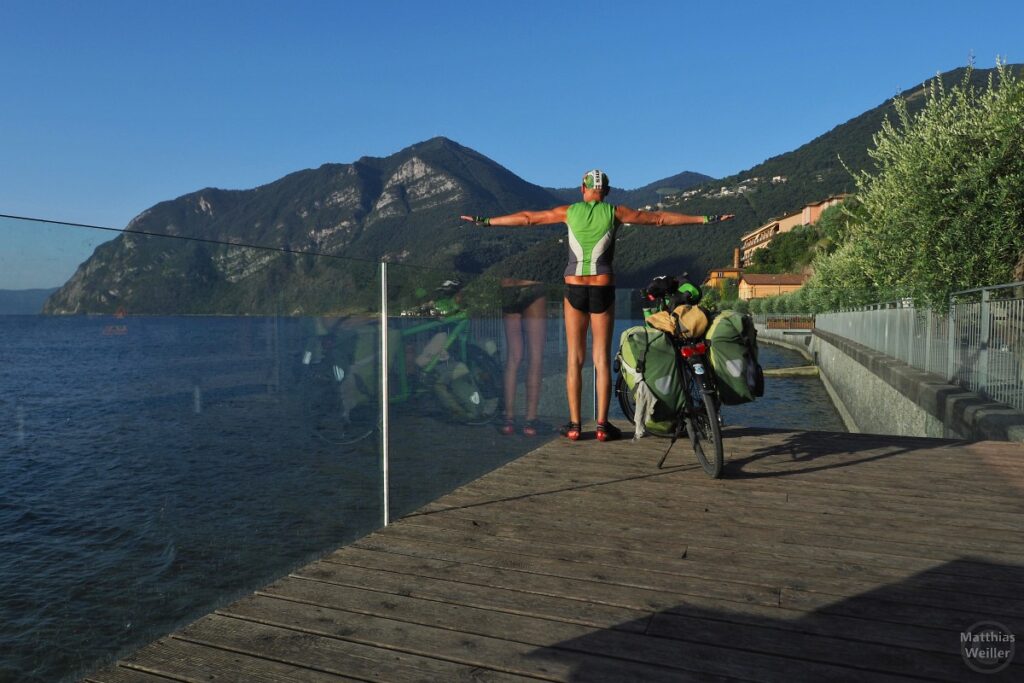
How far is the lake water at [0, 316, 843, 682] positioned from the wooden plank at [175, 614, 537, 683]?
0.60 m

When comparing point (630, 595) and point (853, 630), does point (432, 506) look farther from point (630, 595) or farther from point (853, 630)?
point (853, 630)

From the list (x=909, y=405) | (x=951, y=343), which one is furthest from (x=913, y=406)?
(x=951, y=343)

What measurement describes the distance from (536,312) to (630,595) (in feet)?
14.7

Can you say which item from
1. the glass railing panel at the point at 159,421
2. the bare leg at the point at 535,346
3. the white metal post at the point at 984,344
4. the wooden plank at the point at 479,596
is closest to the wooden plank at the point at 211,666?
the glass railing panel at the point at 159,421

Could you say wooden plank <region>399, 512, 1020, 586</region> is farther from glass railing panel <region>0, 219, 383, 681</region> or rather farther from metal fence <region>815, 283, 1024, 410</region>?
metal fence <region>815, 283, 1024, 410</region>

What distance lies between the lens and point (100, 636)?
9.86 feet

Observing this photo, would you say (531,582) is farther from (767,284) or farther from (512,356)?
(767,284)

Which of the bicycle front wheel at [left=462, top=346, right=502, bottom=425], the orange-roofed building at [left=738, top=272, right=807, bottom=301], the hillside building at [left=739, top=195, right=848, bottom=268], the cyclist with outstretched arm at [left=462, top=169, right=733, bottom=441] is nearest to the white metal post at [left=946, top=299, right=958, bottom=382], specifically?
the cyclist with outstretched arm at [left=462, top=169, right=733, bottom=441]

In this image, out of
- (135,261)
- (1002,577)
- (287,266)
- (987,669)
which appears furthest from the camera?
(287,266)

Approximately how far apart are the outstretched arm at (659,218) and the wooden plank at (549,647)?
3.42m

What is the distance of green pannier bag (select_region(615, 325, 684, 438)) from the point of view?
15.8 ft

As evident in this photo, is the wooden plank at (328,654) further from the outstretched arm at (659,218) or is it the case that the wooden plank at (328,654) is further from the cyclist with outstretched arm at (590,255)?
the outstretched arm at (659,218)

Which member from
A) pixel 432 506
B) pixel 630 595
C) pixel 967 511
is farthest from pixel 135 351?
pixel 967 511

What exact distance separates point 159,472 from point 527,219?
3.17 metres
